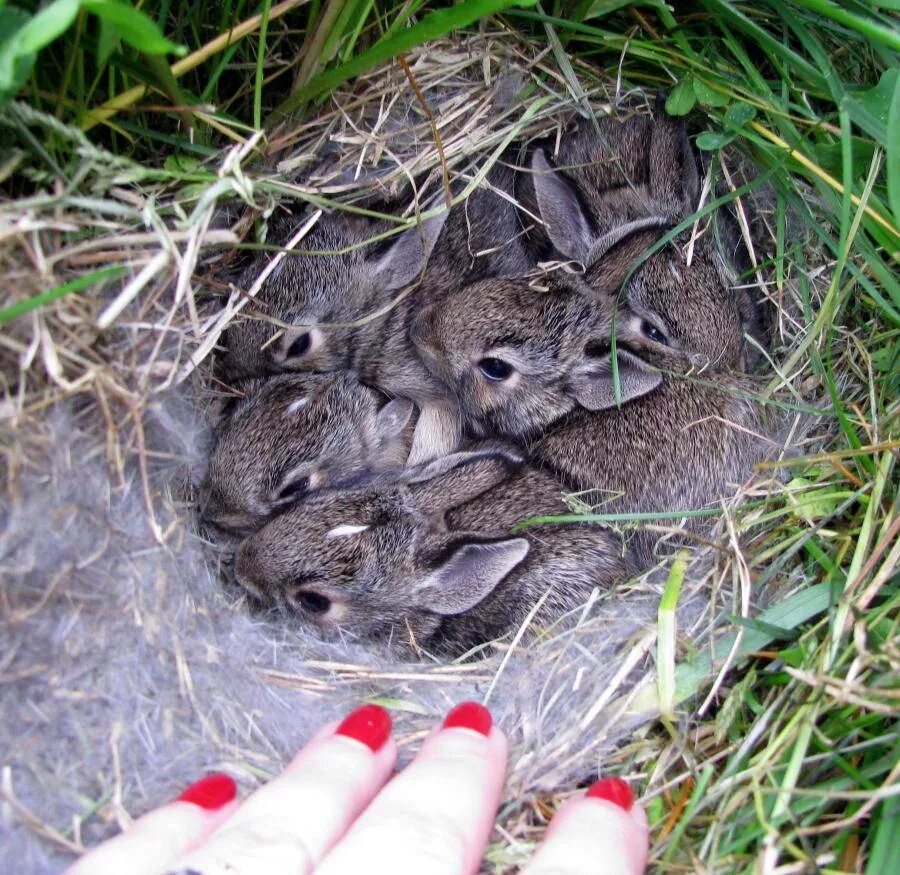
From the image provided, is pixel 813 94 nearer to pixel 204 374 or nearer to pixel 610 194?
pixel 610 194

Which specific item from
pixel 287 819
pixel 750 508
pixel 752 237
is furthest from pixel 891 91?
pixel 287 819

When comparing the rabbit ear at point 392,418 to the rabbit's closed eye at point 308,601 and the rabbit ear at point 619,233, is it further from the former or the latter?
the rabbit ear at point 619,233

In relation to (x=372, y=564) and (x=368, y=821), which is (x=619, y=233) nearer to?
(x=372, y=564)

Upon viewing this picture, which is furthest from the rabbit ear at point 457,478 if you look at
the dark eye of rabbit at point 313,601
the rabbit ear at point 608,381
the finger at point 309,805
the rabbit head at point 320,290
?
the finger at point 309,805

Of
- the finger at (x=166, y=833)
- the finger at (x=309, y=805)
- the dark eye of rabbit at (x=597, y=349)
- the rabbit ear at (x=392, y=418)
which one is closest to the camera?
the finger at (x=309, y=805)

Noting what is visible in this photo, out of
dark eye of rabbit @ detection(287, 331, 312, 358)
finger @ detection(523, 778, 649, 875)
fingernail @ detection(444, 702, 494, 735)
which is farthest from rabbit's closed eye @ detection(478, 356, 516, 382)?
finger @ detection(523, 778, 649, 875)

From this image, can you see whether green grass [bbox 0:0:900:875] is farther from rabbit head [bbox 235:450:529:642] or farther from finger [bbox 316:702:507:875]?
rabbit head [bbox 235:450:529:642]
